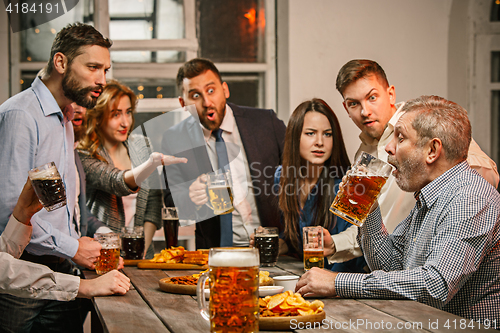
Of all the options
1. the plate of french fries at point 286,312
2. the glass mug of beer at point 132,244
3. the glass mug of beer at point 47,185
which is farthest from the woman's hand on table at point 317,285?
the glass mug of beer at point 132,244

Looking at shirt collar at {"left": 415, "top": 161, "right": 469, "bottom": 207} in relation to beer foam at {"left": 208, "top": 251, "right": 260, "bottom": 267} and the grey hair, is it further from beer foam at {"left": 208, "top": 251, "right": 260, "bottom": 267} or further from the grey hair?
beer foam at {"left": 208, "top": 251, "right": 260, "bottom": 267}

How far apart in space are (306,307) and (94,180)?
85.7 inches

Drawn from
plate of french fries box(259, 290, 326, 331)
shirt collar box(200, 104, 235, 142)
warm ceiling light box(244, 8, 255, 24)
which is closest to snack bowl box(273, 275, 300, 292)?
plate of french fries box(259, 290, 326, 331)

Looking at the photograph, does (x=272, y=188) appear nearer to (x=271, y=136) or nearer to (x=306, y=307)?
(x=271, y=136)

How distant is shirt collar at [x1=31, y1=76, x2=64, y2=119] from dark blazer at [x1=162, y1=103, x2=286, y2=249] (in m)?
1.09

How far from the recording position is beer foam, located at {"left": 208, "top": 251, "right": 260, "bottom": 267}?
1011 mm

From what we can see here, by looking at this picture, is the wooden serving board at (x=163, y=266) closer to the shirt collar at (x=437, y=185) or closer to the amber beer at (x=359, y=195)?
the amber beer at (x=359, y=195)

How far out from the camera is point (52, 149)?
7.68 feet

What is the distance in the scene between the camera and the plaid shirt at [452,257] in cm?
144

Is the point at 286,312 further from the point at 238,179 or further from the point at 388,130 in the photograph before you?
the point at 238,179

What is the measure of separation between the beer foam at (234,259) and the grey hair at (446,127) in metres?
0.95

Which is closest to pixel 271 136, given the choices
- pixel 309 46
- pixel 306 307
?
pixel 309 46

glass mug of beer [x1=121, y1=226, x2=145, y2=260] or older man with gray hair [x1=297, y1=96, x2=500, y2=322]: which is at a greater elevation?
older man with gray hair [x1=297, y1=96, x2=500, y2=322]

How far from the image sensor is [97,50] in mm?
2529
